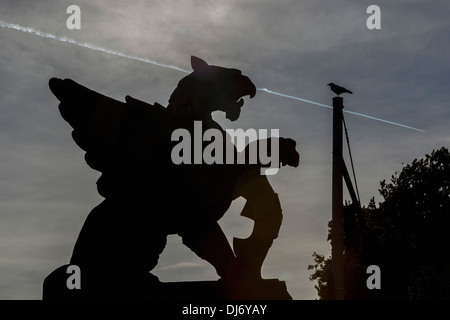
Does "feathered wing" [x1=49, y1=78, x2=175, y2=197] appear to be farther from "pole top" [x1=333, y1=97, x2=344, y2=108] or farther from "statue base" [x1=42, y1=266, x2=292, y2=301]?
"pole top" [x1=333, y1=97, x2=344, y2=108]

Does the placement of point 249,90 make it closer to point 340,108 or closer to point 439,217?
point 340,108

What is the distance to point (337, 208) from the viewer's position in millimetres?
12469

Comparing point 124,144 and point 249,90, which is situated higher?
point 249,90

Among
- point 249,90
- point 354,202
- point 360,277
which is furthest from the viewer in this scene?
point 360,277

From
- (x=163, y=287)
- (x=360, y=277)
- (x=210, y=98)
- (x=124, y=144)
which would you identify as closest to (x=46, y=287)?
(x=163, y=287)

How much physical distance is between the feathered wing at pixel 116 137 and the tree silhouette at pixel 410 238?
1817cm

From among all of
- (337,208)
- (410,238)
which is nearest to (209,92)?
(337,208)

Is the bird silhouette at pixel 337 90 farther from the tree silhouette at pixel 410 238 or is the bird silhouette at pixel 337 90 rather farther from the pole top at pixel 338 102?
the tree silhouette at pixel 410 238

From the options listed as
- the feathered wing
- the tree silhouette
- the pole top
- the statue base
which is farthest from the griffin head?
the tree silhouette

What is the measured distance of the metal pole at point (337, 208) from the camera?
1206cm
